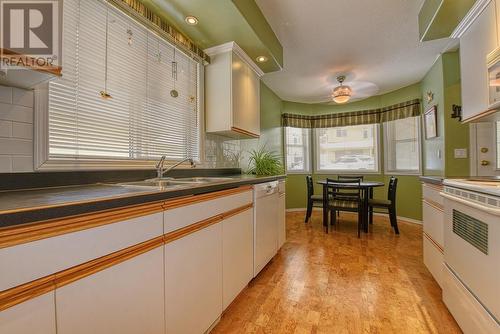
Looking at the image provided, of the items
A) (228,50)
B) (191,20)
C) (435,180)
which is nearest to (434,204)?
(435,180)

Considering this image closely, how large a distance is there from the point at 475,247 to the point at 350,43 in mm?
2457

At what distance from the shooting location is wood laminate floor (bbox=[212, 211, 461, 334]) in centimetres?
143

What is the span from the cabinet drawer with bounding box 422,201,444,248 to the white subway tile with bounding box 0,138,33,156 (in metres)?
2.59

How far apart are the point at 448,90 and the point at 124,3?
11.9ft

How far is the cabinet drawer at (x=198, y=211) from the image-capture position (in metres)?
1.02

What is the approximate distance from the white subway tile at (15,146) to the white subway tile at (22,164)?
2 cm

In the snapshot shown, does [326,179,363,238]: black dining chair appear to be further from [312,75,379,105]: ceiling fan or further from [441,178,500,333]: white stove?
[441,178,500,333]: white stove

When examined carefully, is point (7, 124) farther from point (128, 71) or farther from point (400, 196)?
point (400, 196)

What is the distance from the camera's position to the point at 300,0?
2010 millimetres

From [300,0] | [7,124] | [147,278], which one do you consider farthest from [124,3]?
[147,278]

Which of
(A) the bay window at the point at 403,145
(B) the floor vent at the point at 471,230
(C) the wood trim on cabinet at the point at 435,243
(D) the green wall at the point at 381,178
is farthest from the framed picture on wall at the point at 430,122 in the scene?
(B) the floor vent at the point at 471,230

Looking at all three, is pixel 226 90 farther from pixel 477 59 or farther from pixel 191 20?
pixel 477 59

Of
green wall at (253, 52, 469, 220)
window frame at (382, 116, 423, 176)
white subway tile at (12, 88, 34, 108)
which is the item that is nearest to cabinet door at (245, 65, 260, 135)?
green wall at (253, 52, 469, 220)

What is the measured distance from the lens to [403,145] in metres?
4.20
